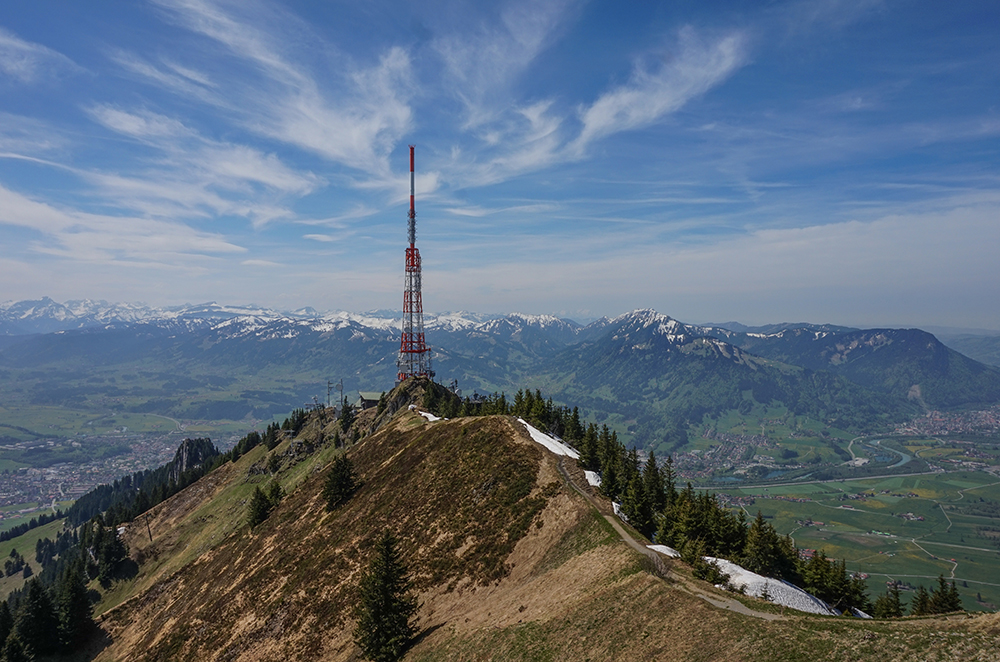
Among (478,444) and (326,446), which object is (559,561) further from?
(326,446)

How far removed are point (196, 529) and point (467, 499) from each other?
10211 cm

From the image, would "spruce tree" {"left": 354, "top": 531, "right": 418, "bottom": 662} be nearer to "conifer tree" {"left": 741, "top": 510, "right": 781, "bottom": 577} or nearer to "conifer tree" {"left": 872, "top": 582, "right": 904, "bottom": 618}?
"conifer tree" {"left": 741, "top": 510, "right": 781, "bottom": 577}

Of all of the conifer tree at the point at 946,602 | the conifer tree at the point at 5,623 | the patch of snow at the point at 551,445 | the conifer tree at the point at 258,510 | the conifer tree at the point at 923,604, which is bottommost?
the conifer tree at the point at 5,623

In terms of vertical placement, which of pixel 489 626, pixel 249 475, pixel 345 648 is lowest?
pixel 249 475

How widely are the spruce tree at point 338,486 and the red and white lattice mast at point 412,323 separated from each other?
4634 cm

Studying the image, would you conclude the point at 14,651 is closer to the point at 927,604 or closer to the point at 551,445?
the point at 551,445

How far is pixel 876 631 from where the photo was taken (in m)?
29.0

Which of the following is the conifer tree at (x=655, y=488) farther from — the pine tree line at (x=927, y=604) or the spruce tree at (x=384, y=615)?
the spruce tree at (x=384, y=615)

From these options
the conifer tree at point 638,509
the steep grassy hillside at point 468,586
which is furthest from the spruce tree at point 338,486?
the conifer tree at point 638,509

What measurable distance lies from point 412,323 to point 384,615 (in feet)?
302

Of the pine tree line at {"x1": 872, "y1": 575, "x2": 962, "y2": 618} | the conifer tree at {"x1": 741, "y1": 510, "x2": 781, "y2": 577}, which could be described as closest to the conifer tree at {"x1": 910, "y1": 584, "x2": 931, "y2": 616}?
the pine tree line at {"x1": 872, "y1": 575, "x2": 962, "y2": 618}

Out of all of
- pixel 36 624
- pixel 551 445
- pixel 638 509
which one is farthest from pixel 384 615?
pixel 36 624

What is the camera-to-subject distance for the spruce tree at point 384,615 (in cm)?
4712

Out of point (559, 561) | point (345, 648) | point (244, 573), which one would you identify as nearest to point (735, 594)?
point (559, 561)
